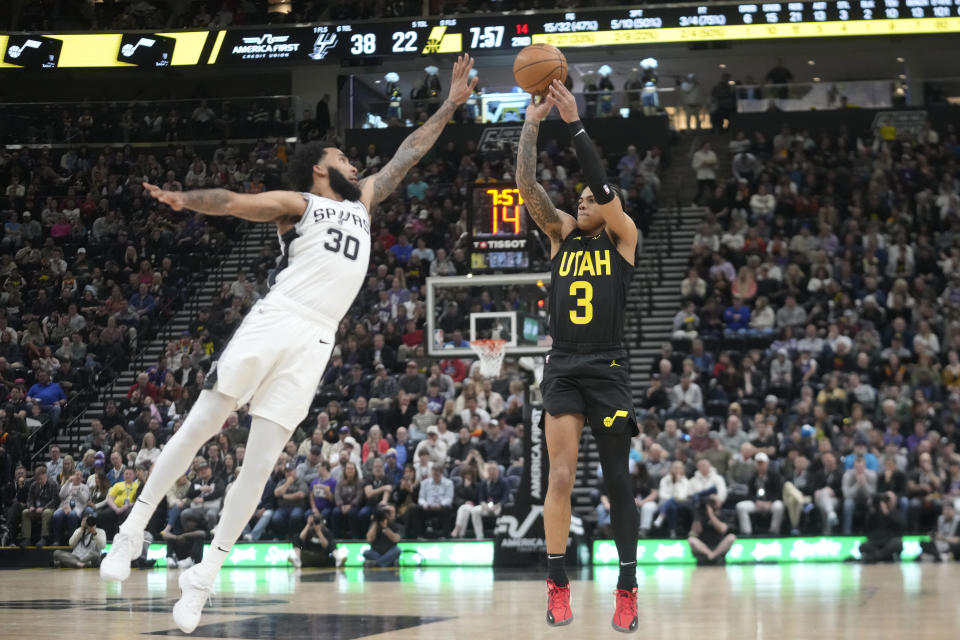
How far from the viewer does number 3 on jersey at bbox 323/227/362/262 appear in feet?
20.2

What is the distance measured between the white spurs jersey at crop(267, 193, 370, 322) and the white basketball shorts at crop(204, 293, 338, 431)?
83 millimetres

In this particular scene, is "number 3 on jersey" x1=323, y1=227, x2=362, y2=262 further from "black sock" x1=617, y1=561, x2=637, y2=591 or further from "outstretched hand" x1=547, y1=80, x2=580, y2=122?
"black sock" x1=617, y1=561, x2=637, y2=591

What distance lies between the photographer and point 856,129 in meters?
23.1

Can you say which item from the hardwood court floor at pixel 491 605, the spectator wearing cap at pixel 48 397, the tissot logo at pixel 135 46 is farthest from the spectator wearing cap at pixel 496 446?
the tissot logo at pixel 135 46

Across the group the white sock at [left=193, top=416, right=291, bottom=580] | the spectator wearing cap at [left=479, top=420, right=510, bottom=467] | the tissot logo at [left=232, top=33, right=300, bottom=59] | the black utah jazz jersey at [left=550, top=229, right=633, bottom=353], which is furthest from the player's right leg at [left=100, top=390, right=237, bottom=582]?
the tissot logo at [left=232, top=33, right=300, bottom=59]

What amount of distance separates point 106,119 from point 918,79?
17307 millimetres

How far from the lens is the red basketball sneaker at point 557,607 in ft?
20.4

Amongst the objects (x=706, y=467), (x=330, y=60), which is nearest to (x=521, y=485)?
(x=706, y=467)

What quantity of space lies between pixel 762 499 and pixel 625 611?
951 cm

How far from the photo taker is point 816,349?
17.6m

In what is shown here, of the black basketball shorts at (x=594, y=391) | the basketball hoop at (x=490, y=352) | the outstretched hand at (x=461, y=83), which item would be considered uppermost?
the outstretched hand at (x=461, y=83)

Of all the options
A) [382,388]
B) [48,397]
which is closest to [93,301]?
[48,397]

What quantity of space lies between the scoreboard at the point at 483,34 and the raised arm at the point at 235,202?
58.4 feet

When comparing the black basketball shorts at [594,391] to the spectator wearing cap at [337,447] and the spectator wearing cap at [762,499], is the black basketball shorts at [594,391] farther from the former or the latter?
the spectator wearing cap at [337,447]
